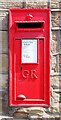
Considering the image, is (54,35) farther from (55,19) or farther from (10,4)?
(10,4)

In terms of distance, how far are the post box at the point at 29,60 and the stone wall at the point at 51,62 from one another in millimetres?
126

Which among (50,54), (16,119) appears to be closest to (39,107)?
(16,119)

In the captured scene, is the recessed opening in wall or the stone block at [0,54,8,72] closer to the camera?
the recessed opening in wall

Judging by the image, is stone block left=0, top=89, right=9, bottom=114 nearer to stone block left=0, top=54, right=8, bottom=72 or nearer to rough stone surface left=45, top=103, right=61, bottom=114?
stone block left=0, top=54, right=8, bottom=72

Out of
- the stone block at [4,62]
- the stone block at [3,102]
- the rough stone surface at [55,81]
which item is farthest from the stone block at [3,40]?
the rough stone surface at [55,81]

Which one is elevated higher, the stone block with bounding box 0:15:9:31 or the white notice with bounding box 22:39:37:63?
the stone block with bounding box 0:15:9:31

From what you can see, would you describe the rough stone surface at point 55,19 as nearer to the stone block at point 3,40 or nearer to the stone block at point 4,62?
the stone block at point 3,40

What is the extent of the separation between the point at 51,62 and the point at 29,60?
41 cm

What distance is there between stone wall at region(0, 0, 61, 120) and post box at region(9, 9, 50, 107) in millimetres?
126

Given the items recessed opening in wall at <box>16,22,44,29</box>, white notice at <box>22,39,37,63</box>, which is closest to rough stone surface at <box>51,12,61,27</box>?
recessed opening in wall at <box>16,22,44,29</box>

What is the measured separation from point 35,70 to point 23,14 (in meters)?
0.98

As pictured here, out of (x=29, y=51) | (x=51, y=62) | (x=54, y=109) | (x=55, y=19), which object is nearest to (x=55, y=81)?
(x=51, y=62)

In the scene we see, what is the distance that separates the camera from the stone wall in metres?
2.45

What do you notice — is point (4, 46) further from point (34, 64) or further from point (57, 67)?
point (57, 67)
